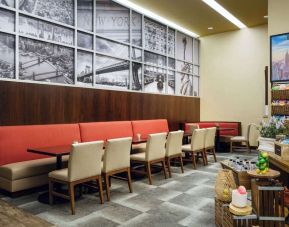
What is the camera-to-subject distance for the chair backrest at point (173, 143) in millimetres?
4938

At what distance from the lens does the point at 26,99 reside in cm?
455

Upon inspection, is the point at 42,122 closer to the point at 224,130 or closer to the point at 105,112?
the point at 105,112

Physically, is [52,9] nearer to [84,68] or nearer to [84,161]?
[84,68]

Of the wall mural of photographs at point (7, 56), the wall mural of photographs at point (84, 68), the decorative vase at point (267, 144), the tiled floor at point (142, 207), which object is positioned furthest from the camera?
the wall mural of photographs at point (84, 68)

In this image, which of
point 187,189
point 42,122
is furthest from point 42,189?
point 187,189

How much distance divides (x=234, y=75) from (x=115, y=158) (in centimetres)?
642

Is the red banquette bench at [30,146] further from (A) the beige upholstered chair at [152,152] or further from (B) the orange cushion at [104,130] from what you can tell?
(A) the beige upholstered chair at [152,152]

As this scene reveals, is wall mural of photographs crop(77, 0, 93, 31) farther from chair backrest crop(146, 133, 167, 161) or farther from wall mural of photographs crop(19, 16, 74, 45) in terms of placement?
chair backrest crop(146, 133, 167, 161)

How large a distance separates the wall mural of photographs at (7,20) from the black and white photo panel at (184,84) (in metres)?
5.18

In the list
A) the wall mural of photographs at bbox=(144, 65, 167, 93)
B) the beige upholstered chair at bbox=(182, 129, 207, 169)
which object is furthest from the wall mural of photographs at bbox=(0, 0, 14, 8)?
the beige upholstered chair at bbox=(182, 129, 207, 169)

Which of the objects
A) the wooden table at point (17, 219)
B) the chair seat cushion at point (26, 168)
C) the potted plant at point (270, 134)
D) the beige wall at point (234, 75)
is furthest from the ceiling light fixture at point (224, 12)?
the wooden table at point (17, 219)

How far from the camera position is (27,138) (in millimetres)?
4285

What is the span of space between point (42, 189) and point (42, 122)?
4.04ft

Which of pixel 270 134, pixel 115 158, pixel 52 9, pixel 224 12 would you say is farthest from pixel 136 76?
pixel 270 134
